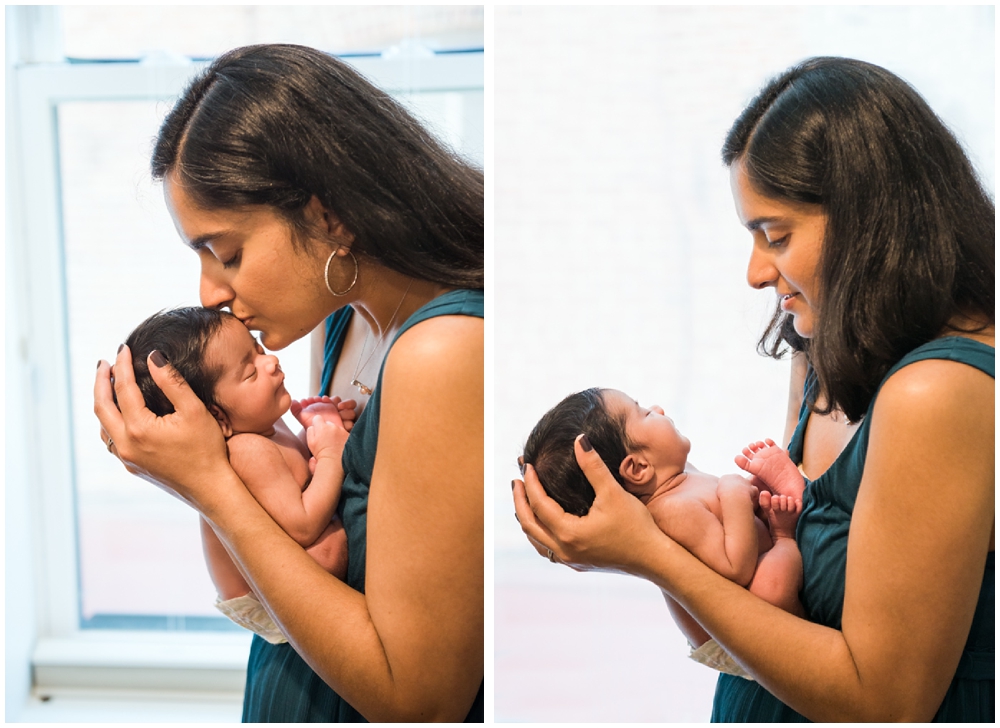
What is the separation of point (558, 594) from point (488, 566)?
0.63m

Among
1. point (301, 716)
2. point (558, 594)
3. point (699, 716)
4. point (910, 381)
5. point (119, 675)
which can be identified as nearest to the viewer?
point (910, 381)

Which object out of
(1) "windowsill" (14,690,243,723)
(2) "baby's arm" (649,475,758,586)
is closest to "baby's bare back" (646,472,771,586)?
(2) "baby's arm" (649,475,758,586)

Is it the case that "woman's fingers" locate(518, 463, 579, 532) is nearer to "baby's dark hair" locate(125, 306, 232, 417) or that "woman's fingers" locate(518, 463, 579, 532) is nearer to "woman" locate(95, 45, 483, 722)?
"woman" locate(95, 45, 483, 722)

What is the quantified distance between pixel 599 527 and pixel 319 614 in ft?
1.33

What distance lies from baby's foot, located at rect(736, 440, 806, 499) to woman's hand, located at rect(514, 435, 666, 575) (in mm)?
217

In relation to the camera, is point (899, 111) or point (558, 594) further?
point (558, 594)

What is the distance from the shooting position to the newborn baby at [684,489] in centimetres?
129

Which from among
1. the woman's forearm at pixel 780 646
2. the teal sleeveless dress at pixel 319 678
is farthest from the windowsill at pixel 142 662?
the woman's forearm at pixel 780 646

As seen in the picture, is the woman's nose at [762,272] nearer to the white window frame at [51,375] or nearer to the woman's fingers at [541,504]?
the woman's fingers at [541,504]

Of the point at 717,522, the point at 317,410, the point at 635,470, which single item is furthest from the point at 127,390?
the point at 717,522

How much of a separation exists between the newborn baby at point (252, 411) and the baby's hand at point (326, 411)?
0.05 m

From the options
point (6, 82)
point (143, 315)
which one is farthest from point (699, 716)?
point (6, 82)

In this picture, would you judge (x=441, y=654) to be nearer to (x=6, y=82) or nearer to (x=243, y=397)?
(x=243, y=397)

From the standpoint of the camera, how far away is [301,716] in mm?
1405
